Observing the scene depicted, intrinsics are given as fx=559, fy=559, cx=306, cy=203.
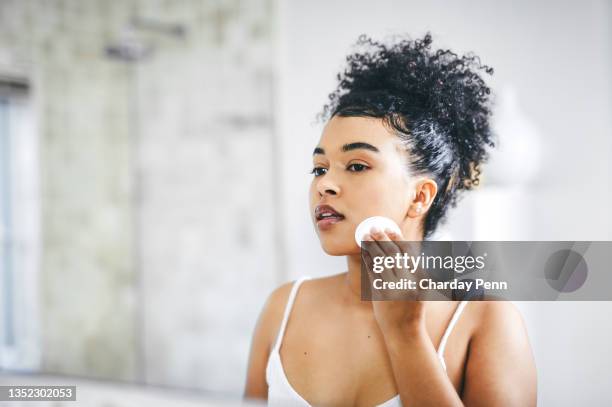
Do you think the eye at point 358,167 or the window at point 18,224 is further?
the window at point 18,224

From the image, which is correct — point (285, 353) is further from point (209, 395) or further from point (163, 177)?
point (163, 177)

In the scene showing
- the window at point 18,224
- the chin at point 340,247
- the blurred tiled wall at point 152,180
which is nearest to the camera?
the chin at point 340,247

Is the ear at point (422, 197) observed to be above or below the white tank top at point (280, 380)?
above

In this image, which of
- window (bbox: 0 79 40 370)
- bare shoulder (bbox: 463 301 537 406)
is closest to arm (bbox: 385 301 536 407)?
bare shoulder (bbox: 463 301 537 406)

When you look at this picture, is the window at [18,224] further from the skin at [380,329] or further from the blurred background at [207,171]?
the skin at [380,329]

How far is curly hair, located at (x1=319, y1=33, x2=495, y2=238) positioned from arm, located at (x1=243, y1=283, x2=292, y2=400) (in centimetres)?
32

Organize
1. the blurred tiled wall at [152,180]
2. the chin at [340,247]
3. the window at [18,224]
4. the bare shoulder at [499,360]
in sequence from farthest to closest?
1. the window at [18,224]
2. the blurred tiled wall at [152,180]
3. the chin at [340,247]
4. the bare shoulder at [499,360]

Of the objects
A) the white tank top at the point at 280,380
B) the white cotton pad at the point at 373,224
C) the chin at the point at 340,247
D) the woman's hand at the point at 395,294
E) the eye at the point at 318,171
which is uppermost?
the eye at the point at 318,171

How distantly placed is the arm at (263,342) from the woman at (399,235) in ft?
0.15

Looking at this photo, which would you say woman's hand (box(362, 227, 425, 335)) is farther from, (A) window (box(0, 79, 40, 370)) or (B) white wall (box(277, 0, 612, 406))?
(A) window (box(0, 79, 40, 370))

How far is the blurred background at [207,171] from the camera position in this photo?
86 centimetres

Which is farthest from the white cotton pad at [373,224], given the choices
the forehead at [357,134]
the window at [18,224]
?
the window at [18,224]

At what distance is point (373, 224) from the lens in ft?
2.95

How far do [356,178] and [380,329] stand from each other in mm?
245
